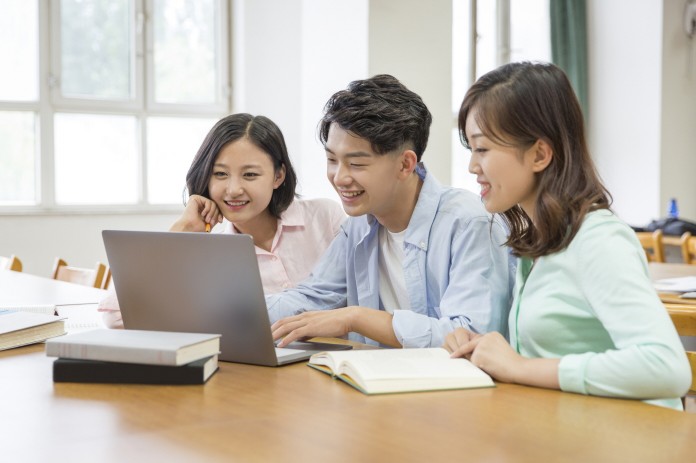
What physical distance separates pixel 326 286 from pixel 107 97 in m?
3.91

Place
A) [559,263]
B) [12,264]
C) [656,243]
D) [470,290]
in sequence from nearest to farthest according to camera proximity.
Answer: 1. [559,263]
2. [470,290]
3. [12,264]
4. [656,243]

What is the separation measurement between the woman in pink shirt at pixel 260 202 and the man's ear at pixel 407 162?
536mm

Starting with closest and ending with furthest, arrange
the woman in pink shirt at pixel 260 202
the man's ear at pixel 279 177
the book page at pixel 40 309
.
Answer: the book page at pixel 40 309, the woman in pink shirt at pixel 260 202, the man's ear at pixel 279 177

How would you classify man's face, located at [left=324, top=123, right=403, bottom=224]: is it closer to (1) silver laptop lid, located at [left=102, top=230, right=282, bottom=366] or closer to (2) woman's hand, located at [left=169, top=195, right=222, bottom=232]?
(1) silver laptop lid, located at [left=102, top=230, right=282, bottom=366]

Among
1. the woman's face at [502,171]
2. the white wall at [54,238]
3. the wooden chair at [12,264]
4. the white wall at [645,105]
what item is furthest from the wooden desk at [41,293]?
the white wall at [645,105]

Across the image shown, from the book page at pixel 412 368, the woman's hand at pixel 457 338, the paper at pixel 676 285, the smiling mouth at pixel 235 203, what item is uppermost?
the smiling mouth at pixel 235 203

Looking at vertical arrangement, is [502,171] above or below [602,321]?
above

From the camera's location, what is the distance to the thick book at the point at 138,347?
1341 millimetres

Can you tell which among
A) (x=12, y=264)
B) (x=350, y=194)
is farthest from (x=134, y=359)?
(x=12, y=264)

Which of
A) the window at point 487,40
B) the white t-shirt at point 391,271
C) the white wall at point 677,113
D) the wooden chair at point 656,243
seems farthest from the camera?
the window at point 487,40

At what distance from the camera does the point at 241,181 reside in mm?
2307

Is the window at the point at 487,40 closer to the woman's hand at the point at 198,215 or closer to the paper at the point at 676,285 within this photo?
the paper at the point at 676,285

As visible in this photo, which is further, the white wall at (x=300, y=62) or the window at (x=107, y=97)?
the window at (x=107, y=97)

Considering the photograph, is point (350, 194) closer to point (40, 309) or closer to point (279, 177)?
point (279, 177)
